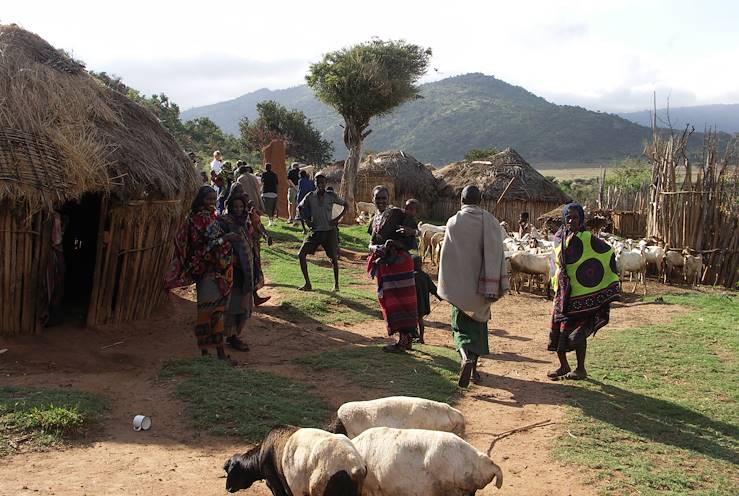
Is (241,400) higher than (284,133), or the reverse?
(284,133)

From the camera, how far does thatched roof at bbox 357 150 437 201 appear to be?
2608cm

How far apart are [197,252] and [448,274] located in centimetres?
230

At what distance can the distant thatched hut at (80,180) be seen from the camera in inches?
259

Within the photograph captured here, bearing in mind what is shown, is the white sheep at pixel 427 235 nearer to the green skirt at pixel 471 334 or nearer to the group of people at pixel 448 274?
the group of people at pixel 448 274

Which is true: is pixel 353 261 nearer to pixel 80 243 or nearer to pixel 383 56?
pixel 80 243

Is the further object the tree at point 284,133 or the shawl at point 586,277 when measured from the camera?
the tree at point 284,133

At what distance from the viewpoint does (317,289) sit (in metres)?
10.4

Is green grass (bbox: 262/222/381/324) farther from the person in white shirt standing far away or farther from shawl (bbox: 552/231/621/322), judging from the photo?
shawl (bbox: 552/231/621/322)

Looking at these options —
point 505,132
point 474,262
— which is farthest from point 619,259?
point 505,132

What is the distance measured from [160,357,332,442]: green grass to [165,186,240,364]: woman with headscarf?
25.0 inches

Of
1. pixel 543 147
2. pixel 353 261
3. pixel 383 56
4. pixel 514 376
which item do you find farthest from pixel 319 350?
pixel 543 147

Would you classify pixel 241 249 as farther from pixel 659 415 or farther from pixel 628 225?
pixel 628 225

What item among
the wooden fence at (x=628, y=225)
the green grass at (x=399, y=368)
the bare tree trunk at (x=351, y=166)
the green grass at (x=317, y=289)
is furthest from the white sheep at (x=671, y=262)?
the bare tree trunk at (x=351, y=166)

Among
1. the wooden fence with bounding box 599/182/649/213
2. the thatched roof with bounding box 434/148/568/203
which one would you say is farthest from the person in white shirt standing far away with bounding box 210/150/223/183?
the wooden fence with bounding box 599/182/649/213
